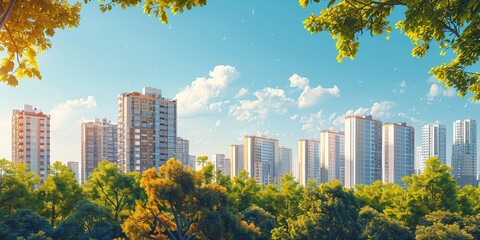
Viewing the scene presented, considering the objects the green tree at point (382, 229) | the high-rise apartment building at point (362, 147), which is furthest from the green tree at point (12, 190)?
the high-rise apartment building at point (362, 147)

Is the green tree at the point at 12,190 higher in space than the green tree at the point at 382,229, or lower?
higher

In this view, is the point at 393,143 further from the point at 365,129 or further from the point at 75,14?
the point at 75,14

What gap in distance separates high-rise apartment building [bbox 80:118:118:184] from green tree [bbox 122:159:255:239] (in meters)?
44.3

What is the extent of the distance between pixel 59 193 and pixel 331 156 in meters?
56.6

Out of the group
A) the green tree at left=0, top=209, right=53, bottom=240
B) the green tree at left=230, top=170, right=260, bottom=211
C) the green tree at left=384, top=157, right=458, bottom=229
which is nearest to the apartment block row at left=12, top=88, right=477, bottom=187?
the green tree at left=230, top=170, right=260, bottom=211

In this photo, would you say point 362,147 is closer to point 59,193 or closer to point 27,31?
point 59,193

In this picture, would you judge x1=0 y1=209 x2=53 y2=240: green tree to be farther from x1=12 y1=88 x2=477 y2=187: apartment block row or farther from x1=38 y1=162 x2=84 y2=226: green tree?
x1=12 y1=88 x2=477 y2=187: apartment block row

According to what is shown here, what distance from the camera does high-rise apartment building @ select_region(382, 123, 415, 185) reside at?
5766cm

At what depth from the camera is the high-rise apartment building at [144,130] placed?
41031 mm

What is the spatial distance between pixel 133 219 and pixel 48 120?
1559 inches

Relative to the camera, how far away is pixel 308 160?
71.9 m

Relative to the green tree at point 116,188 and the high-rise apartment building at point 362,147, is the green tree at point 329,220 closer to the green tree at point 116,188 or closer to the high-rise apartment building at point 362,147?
the green tree at point 116,188

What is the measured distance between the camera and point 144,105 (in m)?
42.3

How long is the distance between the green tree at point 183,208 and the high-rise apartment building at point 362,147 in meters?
45.5
